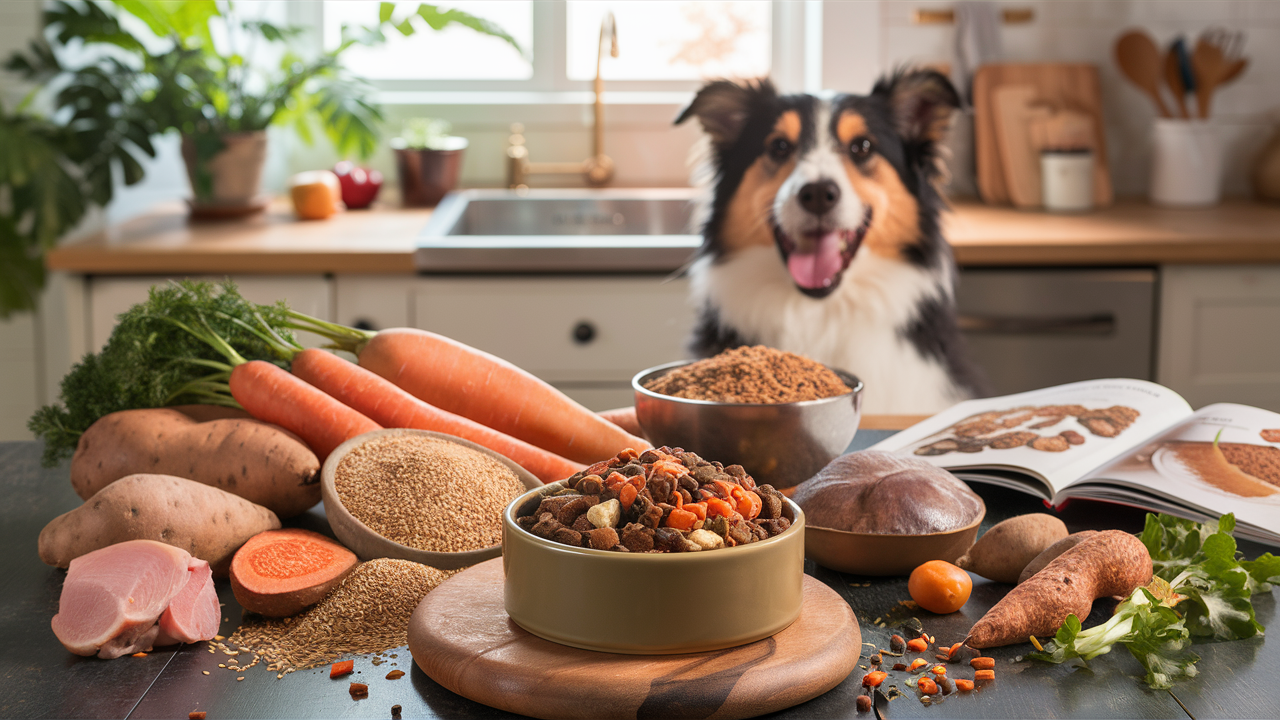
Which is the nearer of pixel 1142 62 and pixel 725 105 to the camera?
pixel 725 105

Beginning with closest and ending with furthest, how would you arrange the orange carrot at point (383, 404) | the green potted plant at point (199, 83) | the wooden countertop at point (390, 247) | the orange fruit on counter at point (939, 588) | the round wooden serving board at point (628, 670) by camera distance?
the round wooden serving board at point (628, 670), the orange fruit on counter at point (939, 588), the orange carrot at point (383, 404), the wooden countertop at point (390, 247), the green potted plant at point (199, 83)

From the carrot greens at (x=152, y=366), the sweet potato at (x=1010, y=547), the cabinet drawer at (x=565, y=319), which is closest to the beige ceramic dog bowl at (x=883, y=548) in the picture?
the sweet potato at (x=1010, y=547)

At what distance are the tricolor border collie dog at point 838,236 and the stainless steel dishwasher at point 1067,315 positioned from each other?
1.04ft

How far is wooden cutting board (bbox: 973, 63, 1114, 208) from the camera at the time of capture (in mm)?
2783

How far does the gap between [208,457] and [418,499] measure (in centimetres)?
23

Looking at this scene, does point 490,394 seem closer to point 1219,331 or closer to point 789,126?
point 789,126

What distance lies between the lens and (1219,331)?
7.28 ft

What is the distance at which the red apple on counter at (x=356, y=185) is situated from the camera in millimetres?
2740

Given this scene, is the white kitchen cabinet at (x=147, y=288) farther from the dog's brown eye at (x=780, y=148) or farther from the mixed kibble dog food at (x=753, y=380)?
the mixed kibble dog food at (x=753, y=380)

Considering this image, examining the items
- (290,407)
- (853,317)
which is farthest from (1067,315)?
(290,407)

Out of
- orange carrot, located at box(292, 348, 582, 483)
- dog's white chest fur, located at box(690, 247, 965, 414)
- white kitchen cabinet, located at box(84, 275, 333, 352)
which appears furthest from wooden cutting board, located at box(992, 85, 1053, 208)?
orange carrot, located at box(292, 348, 582, 483)

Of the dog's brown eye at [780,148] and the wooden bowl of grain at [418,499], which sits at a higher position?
the dog's brown eye at [780,148]

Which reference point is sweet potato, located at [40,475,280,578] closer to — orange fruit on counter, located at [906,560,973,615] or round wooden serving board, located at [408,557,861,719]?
round wooden serving board, located at [408,557,861,719]

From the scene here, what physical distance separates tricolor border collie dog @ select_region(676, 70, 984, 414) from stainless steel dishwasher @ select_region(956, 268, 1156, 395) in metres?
0.32
